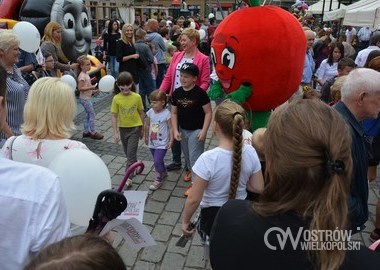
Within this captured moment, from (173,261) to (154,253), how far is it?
0.65ft

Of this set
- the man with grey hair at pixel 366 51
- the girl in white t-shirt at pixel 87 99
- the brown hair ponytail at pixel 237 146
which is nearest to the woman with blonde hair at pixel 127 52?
the girl in white t-shirt at pixel 87 99

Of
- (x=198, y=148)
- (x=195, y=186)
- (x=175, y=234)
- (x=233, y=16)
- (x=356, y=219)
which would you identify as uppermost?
(x=233, y=16)

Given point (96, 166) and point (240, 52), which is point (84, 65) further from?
point (96, 166)

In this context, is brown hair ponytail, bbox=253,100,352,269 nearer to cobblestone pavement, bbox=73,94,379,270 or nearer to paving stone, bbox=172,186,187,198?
cobblestone pavement, bbox=73,94,379,270

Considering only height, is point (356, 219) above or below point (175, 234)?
above

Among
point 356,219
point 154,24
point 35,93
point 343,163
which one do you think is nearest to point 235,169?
point 356,219

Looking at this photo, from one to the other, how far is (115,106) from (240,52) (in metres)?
1.78

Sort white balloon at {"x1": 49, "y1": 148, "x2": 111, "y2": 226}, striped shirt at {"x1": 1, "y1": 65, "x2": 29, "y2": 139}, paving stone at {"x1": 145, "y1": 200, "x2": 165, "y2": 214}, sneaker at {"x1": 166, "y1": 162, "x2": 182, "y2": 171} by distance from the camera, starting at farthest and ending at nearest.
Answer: sneaker at {"x1": 166, "y1": 162, "x2": 182, "y2": 171} < paving stone at {"x1": 145, "y1": 200, "x2": 165, "y2": 214} < striped shirt at {"x1": 1, "y1": 65, "x2": 29, "y2": 139} < white balloon at {"x1": 49, "y1": 148, "x2": 111, "y2": 226}

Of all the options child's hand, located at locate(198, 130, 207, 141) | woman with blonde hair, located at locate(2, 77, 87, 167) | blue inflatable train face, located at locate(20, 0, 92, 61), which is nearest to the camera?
woman with blonde hair, located at locate(2, 77, 87, 167)

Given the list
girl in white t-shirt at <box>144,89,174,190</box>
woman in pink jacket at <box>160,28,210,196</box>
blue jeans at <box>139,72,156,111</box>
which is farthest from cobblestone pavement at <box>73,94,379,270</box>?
blue jeans at <box>139,72,156,111</box>

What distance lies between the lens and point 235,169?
231 centimetres

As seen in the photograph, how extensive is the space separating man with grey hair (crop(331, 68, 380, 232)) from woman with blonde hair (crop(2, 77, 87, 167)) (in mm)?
1690

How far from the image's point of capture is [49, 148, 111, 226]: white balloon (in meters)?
1.90

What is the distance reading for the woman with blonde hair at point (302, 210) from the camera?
1125mm
